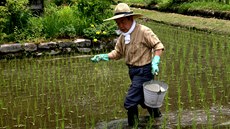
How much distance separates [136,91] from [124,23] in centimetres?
74

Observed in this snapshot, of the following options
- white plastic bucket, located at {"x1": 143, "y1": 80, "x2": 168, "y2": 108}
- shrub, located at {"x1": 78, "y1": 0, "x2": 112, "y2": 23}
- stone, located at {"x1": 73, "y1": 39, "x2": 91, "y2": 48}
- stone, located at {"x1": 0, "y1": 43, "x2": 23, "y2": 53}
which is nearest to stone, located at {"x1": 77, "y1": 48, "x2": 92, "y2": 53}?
stone, located at {"x1": 73, "y1": 39, "x2": 91, "y2": 48}

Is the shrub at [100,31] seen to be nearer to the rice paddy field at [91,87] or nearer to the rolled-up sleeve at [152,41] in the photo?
the rice paddy field at [91,87]

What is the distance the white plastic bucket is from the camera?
13.5 ft

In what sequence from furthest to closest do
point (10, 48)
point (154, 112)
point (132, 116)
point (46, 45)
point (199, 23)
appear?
point (199, 23) < point (46, 45) < point (10, 48) < point (154, 112) < point (132, 116)

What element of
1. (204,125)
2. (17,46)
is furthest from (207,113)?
(17,46)

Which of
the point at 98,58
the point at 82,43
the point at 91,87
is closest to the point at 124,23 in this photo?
the point at 98,58

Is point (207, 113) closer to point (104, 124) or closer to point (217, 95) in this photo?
point (217, 95)

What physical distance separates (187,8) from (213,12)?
7.95 ft

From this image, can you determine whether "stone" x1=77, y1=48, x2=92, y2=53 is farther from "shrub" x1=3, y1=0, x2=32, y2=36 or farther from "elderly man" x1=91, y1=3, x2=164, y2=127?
"elderly man" x1=91, y1=3, x2=164, y2=127

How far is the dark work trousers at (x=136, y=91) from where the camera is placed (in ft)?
14.3

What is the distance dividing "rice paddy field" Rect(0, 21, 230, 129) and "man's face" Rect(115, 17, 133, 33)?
3.50 ft

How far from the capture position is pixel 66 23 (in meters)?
10.0

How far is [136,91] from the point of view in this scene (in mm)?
4395

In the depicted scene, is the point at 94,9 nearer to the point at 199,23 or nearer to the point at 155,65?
the point at 199,23
